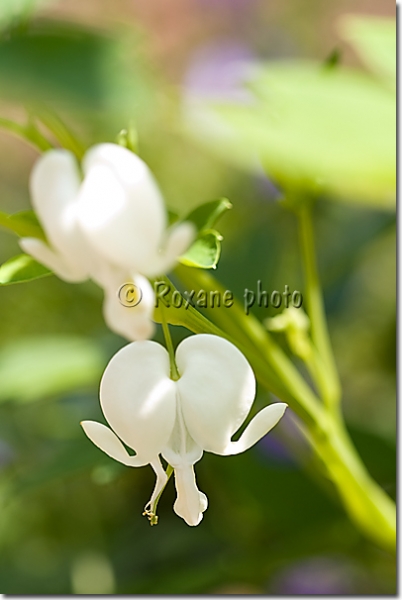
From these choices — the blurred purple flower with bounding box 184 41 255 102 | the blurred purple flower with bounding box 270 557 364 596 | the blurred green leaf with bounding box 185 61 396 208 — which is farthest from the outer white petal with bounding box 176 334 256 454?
the blurred purple flower with bounding box 184 41 255 102

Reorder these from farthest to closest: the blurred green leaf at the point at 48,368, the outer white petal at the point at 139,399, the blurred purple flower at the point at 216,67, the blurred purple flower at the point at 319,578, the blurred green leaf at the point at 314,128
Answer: the blurred purple flower at the point at 216,67 → the blurred purple flower at the point at 319,578 → the blurred green leaf at the point at 48,368 → the outer white petal at the point at 139,399 → the blurred green leaf at the point at 314,128

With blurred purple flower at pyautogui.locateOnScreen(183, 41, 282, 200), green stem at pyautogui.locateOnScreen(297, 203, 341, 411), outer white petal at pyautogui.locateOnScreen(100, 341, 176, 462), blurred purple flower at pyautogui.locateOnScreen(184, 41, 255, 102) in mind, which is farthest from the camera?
blurred purple flower at pyautogui.locateOnScreen(184, 41, 255, 102)

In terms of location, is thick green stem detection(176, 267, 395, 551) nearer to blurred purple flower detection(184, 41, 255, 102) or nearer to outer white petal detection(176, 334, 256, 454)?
outer white petal detection(176, 334, 256, 454)

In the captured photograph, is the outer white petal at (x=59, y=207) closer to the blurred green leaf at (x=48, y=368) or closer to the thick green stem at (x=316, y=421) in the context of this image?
the thick green stem at (x=316, y=421)

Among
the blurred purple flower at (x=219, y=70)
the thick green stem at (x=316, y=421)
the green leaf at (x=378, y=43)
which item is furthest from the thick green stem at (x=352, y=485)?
the blurred purple flower at (x=219, y=70)

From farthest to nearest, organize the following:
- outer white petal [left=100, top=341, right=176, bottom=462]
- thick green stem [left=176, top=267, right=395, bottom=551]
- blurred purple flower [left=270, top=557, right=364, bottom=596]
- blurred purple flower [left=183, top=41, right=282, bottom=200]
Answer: blurred purple flower [left=183, top=41, right=282, bottom=200] → blurred purple flower [left=270, top=557, right=364, bottom=596] → thick green stem [left=176, top=267, right=395, bottom=551] → outer white petal [left=100, top=341, right=176, bottom=462]

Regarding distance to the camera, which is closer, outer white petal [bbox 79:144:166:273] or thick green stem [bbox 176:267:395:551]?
outer white petal [bbox 79:144:166:273]
